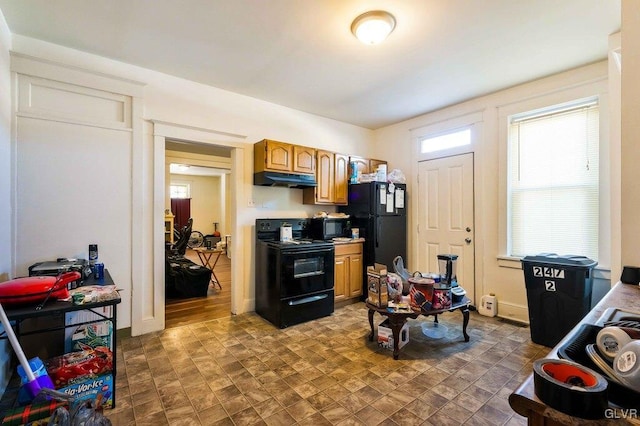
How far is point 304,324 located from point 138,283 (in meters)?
1.83

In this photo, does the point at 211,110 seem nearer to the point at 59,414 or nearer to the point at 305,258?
the point at 305,258

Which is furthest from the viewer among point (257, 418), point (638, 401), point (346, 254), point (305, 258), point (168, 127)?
point (346, 254)

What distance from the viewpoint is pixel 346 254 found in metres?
4.03

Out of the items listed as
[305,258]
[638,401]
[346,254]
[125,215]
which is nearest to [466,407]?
[638,401]

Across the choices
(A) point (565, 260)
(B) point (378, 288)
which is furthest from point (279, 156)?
(A) point (565, 260)

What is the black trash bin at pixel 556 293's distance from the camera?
2602 millimetres

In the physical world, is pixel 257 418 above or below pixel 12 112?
below

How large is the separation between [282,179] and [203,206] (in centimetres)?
798

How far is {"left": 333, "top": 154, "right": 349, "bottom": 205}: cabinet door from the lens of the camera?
433cm

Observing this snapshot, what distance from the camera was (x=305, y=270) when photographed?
3.48 metres

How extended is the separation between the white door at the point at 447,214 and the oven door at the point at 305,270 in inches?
63.9

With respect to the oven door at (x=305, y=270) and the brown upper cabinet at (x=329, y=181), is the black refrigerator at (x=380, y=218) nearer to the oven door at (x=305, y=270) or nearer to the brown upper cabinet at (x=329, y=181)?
the brown upper cabinet at (x=329, y=181)

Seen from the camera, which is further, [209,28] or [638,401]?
[209,28]

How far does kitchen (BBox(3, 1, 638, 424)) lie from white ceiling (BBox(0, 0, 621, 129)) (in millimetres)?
147
